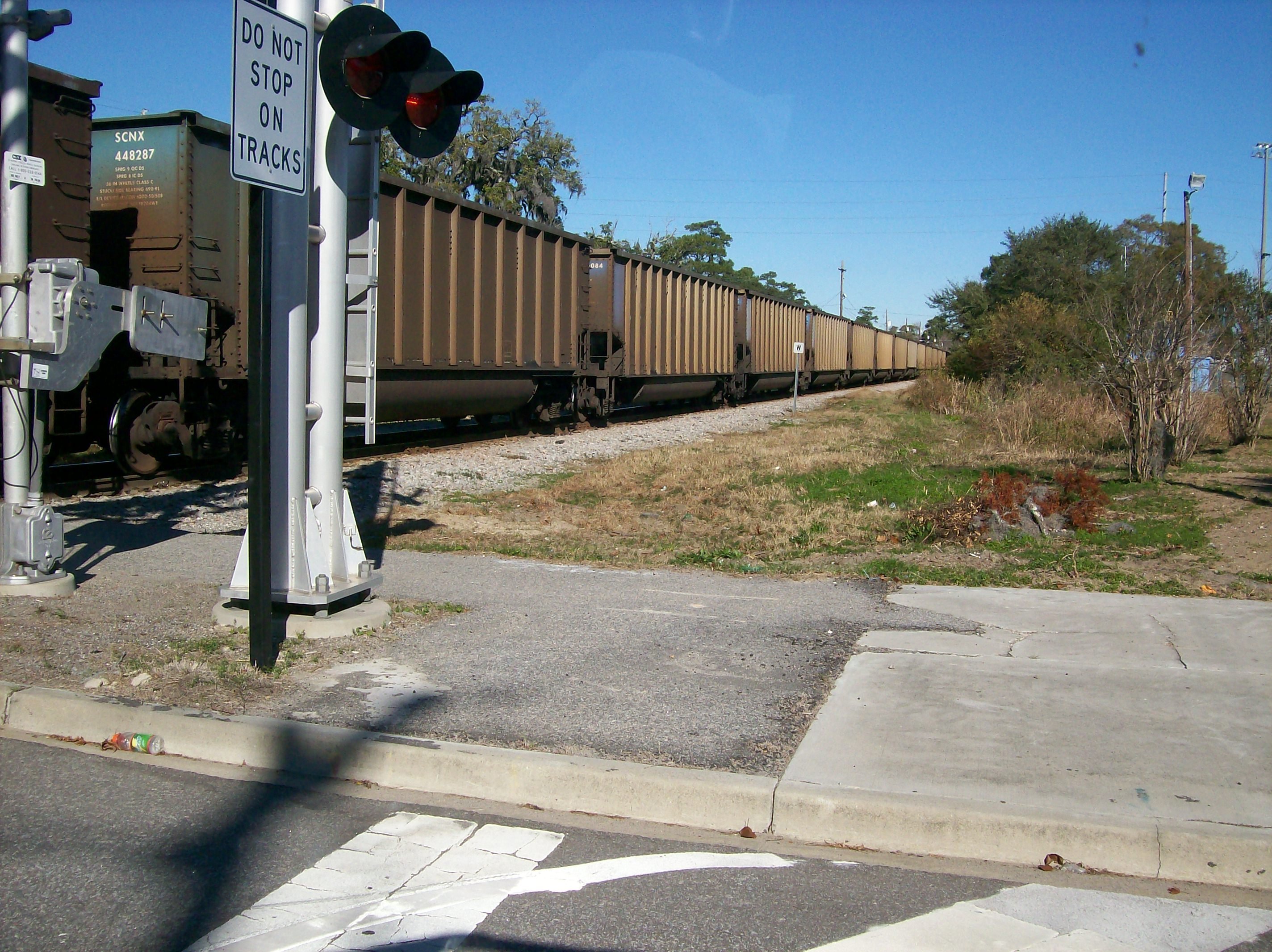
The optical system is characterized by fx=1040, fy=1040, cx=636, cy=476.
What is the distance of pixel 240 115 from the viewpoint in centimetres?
469

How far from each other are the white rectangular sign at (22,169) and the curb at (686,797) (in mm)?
3326

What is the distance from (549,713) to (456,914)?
1580mm

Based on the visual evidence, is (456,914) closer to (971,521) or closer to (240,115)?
(240,115)

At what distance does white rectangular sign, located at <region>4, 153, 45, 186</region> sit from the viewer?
6219mm

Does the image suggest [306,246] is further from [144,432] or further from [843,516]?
[843,516]

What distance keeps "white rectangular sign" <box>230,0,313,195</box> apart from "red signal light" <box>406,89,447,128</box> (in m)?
0.52

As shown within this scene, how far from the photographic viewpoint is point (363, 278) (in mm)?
6281

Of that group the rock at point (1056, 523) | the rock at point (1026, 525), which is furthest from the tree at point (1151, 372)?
the rock at point (1026, 525)

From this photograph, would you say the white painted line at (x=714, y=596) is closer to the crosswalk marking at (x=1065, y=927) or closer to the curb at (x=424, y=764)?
the curb at (x=424, y=764)

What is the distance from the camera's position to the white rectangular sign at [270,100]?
4.70 meters

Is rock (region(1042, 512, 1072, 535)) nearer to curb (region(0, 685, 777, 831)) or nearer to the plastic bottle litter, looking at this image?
curb (region(0, 685, 777, 831))

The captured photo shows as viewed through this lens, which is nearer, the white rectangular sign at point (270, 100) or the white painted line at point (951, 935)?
the white painted line at point (951, 935)

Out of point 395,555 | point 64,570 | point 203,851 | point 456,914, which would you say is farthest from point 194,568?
point 456,914

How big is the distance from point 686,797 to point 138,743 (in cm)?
236
